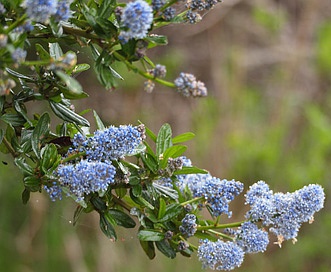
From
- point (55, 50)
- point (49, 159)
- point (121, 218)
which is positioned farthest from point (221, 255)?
point (55, 50)

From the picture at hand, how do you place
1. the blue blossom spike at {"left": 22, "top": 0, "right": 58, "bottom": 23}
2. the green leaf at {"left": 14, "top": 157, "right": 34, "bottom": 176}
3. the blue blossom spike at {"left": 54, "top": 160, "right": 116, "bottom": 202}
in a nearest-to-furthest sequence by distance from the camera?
1. the blue blossom spike at {"left": 22, "top": 0, "right": 58, "bottom": 23}
2. the blue blossom spike at {"left": 54, "top": 160, "right": 116, "bottom": 202}
3. the green leaf at {"left": 14, "top": 157, "right": 34, "bottom": 176}

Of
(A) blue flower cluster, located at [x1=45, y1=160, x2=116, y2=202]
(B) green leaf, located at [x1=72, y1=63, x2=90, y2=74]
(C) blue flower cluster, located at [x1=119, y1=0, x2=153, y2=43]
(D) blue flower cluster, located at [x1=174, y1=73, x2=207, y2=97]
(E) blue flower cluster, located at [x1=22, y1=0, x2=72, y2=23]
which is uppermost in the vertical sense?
(E) blue flower cluster, located at [x1=22, y1=0, x2=72, y2=23]

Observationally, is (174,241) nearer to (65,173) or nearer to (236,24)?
(65,173)

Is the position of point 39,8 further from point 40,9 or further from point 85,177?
point 85,177

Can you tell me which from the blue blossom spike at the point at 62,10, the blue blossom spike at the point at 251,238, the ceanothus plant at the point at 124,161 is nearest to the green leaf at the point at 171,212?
the ceanothus plant at the point at 124,161

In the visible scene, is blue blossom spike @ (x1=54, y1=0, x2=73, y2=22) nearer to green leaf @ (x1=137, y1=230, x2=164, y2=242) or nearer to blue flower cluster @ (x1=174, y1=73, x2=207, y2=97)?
blue flower cluster @ (x1=174, y1=73, x2=207, y2=97)

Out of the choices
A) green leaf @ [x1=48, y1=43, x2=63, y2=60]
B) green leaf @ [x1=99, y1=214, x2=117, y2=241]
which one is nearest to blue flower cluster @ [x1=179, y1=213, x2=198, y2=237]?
green leaf @ [x1=99, y1=214, x2=117, y2=241]

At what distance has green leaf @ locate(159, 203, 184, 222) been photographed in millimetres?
958

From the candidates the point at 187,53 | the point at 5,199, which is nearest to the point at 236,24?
the point at 187,53

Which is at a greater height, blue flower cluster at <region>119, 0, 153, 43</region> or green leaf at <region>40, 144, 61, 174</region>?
blue flower cluster at <region>119, 0, 153, 43</region>

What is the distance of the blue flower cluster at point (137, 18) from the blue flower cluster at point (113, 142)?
144 millimetres

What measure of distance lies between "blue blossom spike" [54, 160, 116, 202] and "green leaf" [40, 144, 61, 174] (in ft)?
0.16

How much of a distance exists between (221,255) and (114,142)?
25 cm

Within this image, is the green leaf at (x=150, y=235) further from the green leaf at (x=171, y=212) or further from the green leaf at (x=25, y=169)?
the green leaf at (x=25, y=169)
